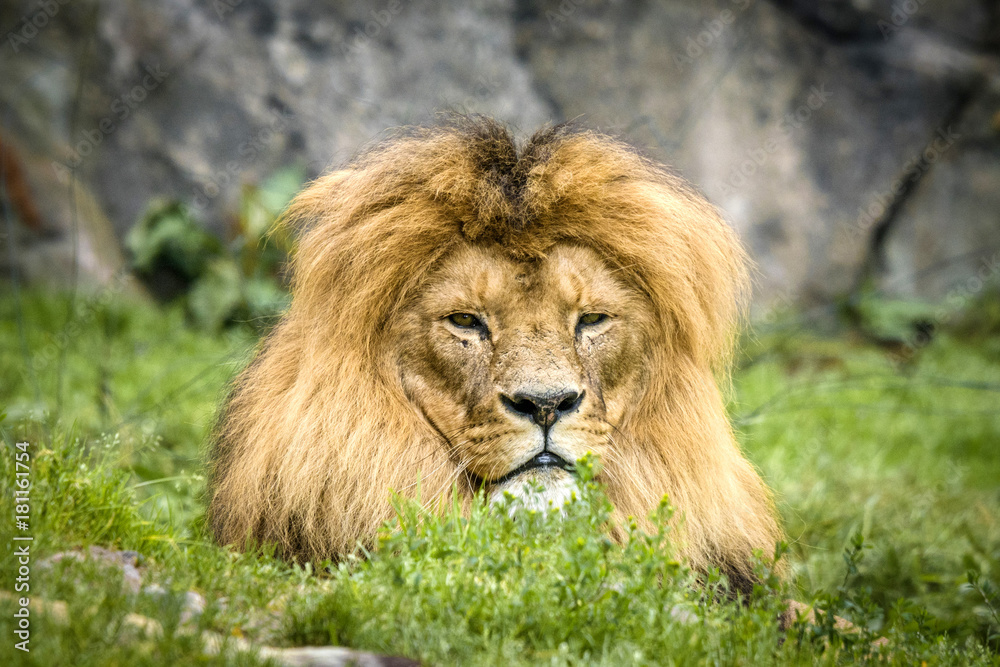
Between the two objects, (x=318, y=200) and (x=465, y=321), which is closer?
(x=465, y=321)

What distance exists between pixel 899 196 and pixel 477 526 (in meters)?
7.26

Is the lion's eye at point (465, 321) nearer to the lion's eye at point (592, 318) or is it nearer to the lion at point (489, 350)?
the lion at point (489, 350)

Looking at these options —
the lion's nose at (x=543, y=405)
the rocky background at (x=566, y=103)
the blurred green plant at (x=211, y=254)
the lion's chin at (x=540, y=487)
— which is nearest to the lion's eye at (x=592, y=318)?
the lion's nose at (x=543, y=405)

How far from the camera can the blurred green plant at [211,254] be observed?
22.4 feet

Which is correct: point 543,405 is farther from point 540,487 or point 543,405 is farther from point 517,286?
point 517,286

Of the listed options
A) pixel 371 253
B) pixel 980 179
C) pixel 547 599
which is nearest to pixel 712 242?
pixel 371 253

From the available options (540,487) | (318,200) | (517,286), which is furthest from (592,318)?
(318,200)

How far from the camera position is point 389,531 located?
2270 mm

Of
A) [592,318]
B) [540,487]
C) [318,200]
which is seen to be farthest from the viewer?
[318,200]

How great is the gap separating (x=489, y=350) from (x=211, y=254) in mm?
5136

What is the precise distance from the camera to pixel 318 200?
2.78 metres

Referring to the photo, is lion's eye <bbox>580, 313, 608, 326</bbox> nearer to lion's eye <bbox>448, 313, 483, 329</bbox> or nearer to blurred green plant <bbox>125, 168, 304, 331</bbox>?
lion's eye <bbox>448, 313, 483, 329</bbox>

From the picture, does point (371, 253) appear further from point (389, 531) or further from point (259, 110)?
point (259, 110)

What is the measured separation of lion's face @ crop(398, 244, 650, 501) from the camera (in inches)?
94.9
